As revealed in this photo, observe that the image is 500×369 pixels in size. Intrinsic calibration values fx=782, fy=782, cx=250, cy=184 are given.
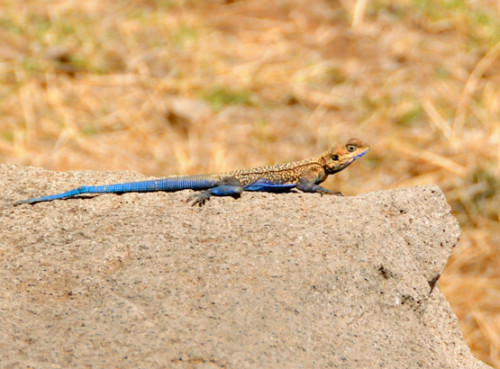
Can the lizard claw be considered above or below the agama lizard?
above

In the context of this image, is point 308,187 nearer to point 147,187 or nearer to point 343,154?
point 343,154

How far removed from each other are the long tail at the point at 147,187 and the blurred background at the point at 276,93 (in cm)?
245

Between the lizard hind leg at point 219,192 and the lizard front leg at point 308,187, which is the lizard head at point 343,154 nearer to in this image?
the lizard front leg at point 308,187

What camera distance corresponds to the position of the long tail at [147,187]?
420 centimetres

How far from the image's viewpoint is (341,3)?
384 inches

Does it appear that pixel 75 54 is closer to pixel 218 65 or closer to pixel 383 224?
pixel 218 65

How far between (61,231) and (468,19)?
22.7ft

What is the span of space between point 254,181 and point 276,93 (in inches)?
138

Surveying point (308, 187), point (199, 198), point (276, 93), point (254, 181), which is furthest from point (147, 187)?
point (276, 93)

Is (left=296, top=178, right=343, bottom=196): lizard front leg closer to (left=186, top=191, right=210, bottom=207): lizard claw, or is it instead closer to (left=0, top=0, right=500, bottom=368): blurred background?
(left=186, top=191, right=210, bottom=207): lizard claw

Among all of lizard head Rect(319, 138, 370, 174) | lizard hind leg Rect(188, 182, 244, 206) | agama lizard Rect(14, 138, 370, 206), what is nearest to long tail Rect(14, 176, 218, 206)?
agama lizard Rect(14, 138, 370, 206)

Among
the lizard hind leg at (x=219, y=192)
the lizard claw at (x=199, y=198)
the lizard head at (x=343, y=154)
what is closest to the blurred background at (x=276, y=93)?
the lizard head at (x=343, y=154)

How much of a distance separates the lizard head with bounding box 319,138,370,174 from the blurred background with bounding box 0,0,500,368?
6.17 ft

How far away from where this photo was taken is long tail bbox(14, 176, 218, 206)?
4.20 meters
